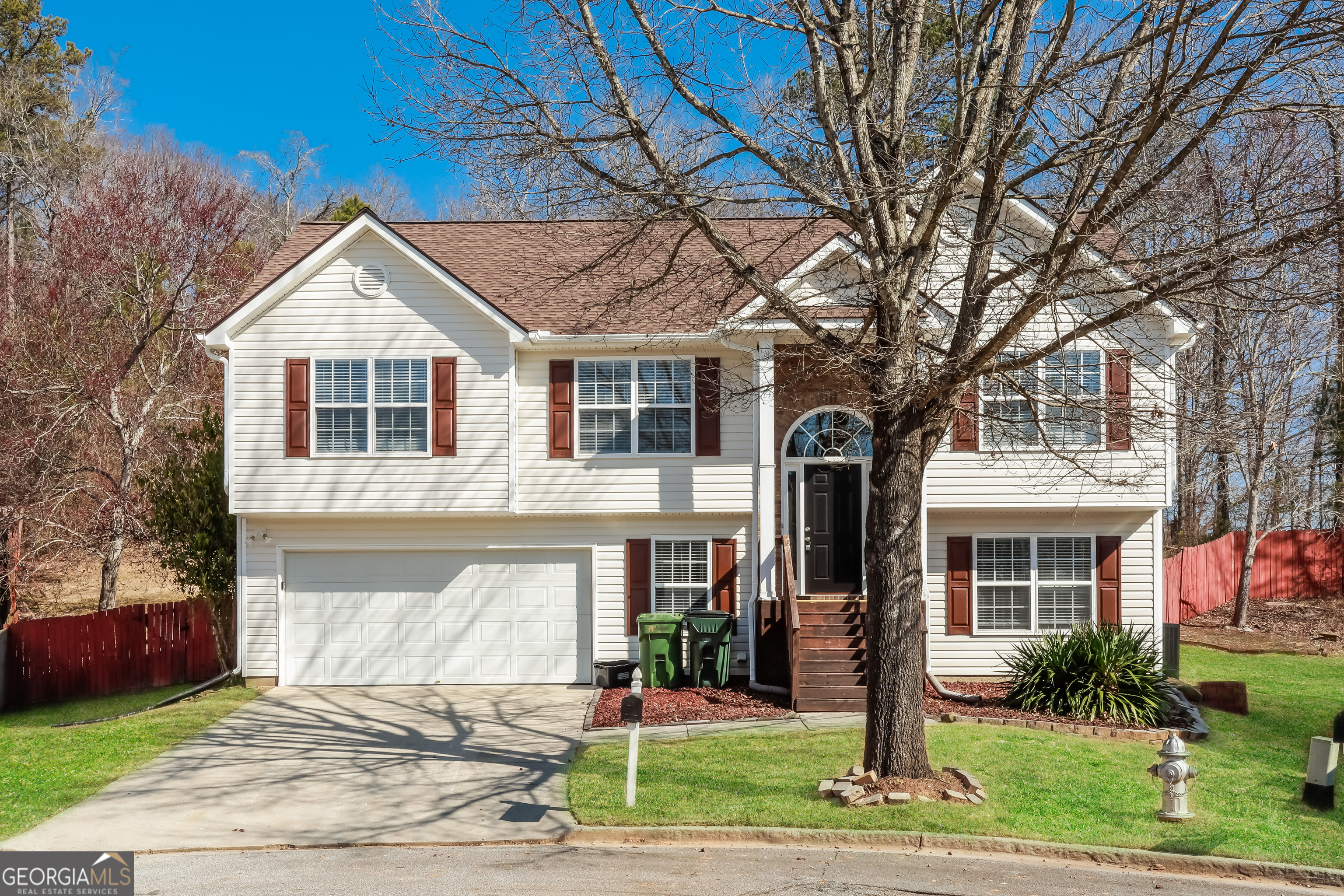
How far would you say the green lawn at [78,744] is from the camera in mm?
10047

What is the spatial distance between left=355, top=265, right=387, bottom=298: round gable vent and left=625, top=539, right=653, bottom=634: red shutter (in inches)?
207

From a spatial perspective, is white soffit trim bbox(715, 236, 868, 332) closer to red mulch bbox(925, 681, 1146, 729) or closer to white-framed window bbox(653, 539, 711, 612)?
white-framed window bbox(653, 539, 711, 612)

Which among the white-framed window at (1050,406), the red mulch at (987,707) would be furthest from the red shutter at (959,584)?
the white-framed window at (1050,406)

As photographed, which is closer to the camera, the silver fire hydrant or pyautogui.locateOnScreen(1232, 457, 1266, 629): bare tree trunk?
the silver fire hydrant

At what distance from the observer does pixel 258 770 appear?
11.2 meters

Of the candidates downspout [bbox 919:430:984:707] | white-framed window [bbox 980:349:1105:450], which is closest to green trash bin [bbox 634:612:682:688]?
downspout [bbox 919:430:984:707]

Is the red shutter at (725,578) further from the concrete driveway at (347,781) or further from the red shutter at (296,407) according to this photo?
the red shutter at (296,407)

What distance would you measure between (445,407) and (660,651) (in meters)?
4.73

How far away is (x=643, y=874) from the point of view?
7746mm

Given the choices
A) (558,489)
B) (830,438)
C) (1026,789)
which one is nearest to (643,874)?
(1026,789)

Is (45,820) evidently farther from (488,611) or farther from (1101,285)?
(1101,285)

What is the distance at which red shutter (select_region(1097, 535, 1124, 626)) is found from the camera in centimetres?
1609

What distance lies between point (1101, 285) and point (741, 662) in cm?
740

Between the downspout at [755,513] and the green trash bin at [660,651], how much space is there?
107 cm
